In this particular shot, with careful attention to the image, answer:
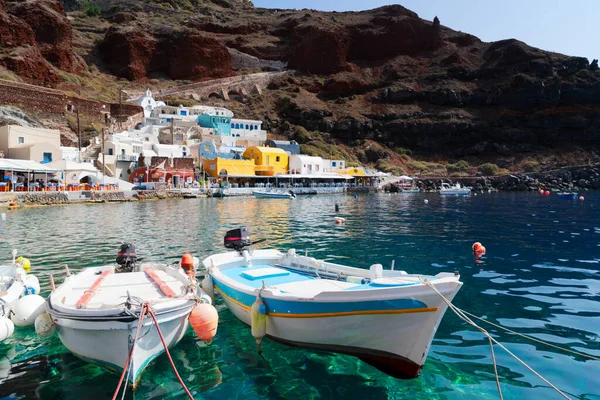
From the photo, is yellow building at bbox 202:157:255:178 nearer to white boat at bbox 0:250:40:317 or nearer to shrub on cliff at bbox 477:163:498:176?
white boat at bbox 0:250:40:317

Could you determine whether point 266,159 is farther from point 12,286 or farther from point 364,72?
point 364,72

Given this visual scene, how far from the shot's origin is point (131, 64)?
108375mm

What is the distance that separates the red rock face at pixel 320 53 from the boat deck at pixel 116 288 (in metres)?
128

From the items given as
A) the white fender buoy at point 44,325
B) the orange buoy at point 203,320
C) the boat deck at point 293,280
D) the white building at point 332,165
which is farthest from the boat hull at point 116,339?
the white building at point 332,165

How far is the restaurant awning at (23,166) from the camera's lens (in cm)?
3616

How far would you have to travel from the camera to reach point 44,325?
22.0ft

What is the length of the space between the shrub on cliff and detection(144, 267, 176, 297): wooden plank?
3553 inches

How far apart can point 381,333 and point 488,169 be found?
92524mm

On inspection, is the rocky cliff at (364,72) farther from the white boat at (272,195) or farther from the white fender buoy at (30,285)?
the white fender buoy at (30,285)

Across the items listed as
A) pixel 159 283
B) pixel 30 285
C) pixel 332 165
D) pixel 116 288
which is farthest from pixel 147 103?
pixel 159 283

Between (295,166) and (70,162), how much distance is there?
37325 mm

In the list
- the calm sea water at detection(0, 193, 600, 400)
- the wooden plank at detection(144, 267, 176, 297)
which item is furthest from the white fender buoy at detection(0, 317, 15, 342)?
the wooden plank at detection(144, 267, 176, 297)

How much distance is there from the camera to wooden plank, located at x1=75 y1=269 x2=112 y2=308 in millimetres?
6484

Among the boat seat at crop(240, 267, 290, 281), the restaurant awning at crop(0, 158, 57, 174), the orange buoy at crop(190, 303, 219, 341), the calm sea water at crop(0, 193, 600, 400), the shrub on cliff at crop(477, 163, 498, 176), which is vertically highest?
the shrub on cliff at crop(477, 163, 498, 176)
